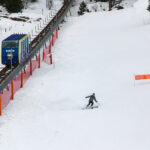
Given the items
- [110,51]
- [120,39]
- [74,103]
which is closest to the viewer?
[74,103]

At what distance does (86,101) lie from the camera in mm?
22469

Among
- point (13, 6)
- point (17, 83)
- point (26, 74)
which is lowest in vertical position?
point (17, 83)

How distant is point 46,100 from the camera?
23.2m

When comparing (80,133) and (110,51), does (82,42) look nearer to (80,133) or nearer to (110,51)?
(110,51)

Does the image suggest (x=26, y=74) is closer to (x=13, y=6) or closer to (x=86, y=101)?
(x=86, y=101)

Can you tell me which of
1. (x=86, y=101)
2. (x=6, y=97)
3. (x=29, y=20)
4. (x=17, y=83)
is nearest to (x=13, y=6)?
(x=29, y=20)

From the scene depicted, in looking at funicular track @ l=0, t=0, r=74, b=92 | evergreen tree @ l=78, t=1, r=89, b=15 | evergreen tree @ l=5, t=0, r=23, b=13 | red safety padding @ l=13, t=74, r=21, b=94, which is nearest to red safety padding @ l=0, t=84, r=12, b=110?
funicular track @ l=0, t=0, r=74, b=92

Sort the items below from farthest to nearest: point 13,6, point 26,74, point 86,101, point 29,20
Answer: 1. point 13,6
2. point 29,20
3. point 26,74
4. point 86,101

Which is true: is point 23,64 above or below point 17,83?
above

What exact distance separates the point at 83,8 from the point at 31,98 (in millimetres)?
38433

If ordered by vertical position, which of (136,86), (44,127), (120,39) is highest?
(120,39)

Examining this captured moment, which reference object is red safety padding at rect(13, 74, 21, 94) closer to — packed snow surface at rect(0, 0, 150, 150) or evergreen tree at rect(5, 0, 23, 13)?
packed snow surface at rect(0, 0, 150, 150)

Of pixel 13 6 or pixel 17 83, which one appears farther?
pixel 13 6

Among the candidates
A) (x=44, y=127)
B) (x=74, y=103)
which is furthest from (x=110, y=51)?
(x=44, y=127)
